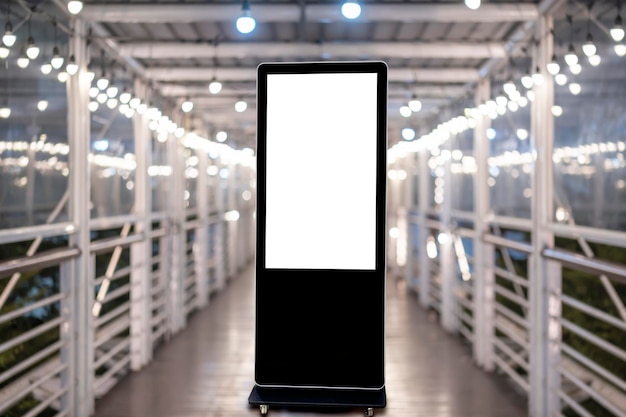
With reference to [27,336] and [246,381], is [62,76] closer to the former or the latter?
[27,336]

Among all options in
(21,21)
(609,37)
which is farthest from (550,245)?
(21,21)

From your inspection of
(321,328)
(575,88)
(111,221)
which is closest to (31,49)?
(111,221)

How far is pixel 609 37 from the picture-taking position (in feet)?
11.8

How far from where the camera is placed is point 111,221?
16.9 ft

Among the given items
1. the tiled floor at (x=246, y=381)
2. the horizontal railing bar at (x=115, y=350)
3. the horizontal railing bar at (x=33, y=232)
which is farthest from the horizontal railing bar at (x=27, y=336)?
the horizontal railing bar at (x=115, y=350)

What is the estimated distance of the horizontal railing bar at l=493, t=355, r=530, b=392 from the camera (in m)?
4.79

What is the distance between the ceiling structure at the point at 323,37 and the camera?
430 cm

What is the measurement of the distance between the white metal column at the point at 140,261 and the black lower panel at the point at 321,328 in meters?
4.80

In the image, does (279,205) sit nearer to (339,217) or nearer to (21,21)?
(339,217)

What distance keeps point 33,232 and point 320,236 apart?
2687 mm

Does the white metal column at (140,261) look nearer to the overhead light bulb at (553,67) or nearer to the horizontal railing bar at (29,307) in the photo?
the horizontal railing bar at (29,307)

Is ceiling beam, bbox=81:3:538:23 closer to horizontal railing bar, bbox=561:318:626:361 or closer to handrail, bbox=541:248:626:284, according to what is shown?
handrail, bbox=541:248:626:284

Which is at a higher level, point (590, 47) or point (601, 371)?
point (590, 47)

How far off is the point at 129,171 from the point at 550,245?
362cm
